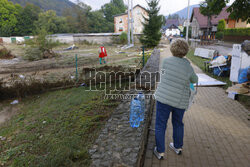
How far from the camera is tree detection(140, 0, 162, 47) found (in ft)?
87.4

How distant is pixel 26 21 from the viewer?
204ft

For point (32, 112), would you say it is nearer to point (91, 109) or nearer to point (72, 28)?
point (91, 109)

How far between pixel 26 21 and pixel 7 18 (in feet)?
18.8

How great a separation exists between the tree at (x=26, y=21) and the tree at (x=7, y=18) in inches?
54.0

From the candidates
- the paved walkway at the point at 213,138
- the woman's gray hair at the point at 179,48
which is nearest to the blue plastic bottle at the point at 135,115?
the paved walkway at the point at 213,138

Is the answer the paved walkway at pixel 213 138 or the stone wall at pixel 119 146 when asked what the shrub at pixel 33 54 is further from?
the stone wall at pixel 119 146

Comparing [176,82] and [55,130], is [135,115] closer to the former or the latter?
[176,82]

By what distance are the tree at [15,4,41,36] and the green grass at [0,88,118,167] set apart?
61.9m

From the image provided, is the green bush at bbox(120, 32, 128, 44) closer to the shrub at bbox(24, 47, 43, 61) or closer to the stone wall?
the shrub at bbox(24, 47, 43, 61)

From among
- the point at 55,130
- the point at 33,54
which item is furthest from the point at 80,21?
the point at 55,130

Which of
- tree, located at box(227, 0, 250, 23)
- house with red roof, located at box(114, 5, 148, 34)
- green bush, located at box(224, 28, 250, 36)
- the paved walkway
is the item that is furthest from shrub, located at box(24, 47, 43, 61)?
house with red roof, located at box(114, 5, 148, 34)

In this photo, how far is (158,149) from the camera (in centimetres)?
325

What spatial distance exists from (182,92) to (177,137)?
89 cm

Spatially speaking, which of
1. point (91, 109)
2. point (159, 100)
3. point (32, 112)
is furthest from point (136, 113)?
point (32, 112)
